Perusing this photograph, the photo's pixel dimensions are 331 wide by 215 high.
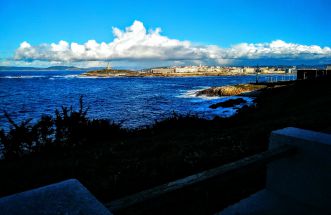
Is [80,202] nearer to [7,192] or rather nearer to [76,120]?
[7,192]

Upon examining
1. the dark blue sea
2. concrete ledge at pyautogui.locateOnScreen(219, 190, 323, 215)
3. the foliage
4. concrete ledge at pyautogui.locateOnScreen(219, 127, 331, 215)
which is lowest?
the dark blue sea

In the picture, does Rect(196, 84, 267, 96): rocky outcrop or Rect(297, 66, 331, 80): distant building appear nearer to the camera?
Rect(297, 66, 331, 80): distant building

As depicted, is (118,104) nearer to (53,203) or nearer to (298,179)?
(298,179)

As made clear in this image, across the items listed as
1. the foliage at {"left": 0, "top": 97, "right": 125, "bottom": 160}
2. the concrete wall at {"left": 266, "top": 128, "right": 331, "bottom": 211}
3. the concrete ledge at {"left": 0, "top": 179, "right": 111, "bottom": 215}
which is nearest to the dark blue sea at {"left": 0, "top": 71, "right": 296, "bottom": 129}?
the foliage at {"left": 0, "top": 97, "right": 125, "bottom": 160}

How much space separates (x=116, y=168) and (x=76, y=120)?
5.59 meters

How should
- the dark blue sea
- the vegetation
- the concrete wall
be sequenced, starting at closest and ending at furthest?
1. the concrete wall
2. the vegetation
3. the dark blue sea

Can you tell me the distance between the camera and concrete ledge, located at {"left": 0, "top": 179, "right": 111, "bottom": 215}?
1441mm

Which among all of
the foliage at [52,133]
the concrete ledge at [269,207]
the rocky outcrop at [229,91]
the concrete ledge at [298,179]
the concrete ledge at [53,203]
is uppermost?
the concrete ledge at [53,203]

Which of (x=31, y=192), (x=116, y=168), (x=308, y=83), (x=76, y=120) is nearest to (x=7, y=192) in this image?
(x=116, y=168)

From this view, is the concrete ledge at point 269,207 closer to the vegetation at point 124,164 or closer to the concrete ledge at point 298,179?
the concrete ledge at point 298,179

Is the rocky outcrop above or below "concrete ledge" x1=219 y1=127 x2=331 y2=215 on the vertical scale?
below

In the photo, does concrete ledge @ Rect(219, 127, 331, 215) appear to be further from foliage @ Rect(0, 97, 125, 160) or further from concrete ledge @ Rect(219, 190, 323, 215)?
foliage @ Rect(0, 97, 125, 160)

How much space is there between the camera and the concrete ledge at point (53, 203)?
4.73ft

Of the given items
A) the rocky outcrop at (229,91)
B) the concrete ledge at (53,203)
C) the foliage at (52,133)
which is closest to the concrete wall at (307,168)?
the concrete ledge at (53,203)
